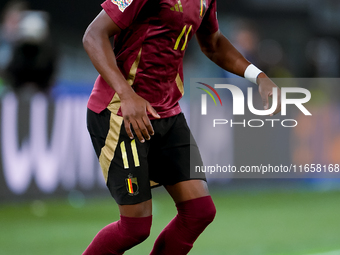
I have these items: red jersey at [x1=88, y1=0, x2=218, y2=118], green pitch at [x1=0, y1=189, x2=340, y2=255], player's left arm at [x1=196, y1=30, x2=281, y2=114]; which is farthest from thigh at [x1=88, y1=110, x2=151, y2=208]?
green pitch at [x1=0, y1=189, x2=340, y2=255]

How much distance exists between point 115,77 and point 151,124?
316 mm

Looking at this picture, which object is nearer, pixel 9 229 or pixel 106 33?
pixel 106 33

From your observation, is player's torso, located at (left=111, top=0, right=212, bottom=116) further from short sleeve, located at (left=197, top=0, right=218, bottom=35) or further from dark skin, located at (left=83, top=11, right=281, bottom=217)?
short sleeve, located at (left=197, top=0, right=218, bottom=35)

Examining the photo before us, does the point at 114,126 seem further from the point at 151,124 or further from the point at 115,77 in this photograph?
the point at 115,77

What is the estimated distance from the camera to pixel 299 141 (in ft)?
22.9

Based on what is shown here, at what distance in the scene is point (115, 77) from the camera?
2553 mm

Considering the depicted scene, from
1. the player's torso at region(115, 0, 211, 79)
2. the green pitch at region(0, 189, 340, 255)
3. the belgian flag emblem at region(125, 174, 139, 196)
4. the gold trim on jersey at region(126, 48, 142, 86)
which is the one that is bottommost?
the green pitch at region(0, 189, 340, 255)

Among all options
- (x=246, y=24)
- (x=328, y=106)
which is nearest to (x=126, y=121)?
(x=328, y=106)

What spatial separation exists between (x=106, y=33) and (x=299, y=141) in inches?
190

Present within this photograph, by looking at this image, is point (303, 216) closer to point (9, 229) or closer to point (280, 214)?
point (280, 214)

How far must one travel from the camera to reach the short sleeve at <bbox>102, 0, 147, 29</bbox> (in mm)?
2621

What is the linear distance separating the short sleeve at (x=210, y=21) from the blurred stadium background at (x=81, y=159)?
1721 millimetres

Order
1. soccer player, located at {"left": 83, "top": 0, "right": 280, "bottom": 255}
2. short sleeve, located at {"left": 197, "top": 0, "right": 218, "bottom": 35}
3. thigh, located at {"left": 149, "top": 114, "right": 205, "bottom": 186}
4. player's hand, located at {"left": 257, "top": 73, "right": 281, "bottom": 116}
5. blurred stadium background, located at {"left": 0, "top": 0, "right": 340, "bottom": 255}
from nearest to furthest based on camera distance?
1. soccer player, located at {"left": 83, "top": 0, "right": 280, "bottom": 255}
2. thigh, located at {"left": 149, "top": 114, "right": 205, "bottom": 186}
3. player's hand, located at {"left": 257, "top": 73, "right": 281, "bottom": 116}
4. short sleeve, located at {"left": 197, "top": 0, "right": 218, "bottom": 35}
5. blurred stadium background, located at {"left": 0, "top": 0, "right": 340, "bottom": 255}

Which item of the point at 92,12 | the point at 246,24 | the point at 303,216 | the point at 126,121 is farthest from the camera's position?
the point at 246,24
